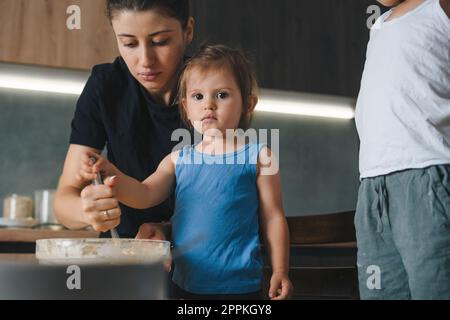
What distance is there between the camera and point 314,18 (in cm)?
274

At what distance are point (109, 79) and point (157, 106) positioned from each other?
12 centimetres

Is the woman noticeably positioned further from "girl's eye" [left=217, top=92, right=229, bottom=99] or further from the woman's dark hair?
"girl's eye" [left=217, top=92, right=229, bottom=99]

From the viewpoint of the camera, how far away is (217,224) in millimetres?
968

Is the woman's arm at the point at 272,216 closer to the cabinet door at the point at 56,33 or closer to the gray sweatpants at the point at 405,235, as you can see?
the gray sweatpants at the point at 405,235

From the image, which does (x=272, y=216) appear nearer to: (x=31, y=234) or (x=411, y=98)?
(x=411, y=98)

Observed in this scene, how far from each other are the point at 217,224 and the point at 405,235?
11.7 inches

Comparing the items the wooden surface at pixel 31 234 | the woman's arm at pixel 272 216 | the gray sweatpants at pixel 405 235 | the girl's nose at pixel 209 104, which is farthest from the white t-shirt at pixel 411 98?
the wooden surface at pixel 31 234

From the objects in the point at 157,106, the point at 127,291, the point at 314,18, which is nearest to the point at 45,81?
the point at 314,18

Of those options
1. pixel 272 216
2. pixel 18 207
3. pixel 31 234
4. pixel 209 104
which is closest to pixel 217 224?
pixel 272 216

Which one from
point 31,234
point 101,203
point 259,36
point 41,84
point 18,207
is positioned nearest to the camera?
point 101,203

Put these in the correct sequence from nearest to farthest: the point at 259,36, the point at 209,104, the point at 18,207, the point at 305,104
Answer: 1. the point at 209,104
2. the point at 18,207
3. the point at 259,36
4. the point at 305,104

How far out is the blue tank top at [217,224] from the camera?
926 millimetres

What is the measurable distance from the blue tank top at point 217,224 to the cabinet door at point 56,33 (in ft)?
4.56

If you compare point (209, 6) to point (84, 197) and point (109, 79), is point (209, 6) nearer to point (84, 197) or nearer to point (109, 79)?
point (109, 79)
